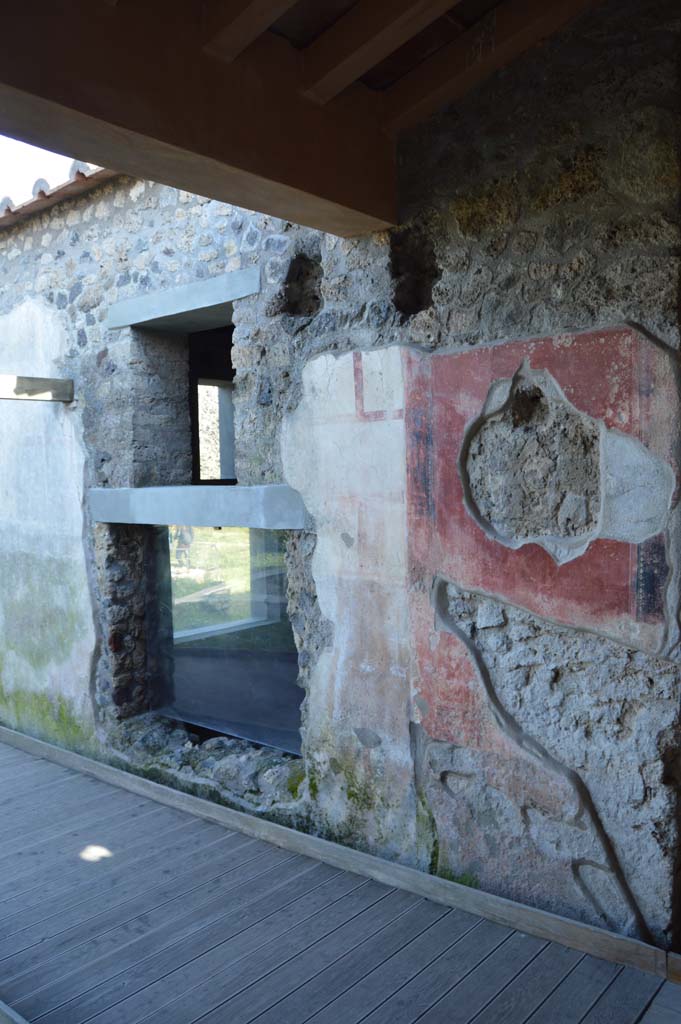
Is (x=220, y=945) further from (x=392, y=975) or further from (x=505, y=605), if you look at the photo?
(x=505, y=605)

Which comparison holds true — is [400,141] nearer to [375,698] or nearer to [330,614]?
[330,614]

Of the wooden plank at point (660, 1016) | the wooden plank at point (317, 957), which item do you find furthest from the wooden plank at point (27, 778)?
the wooden plank at point (660, 1016)

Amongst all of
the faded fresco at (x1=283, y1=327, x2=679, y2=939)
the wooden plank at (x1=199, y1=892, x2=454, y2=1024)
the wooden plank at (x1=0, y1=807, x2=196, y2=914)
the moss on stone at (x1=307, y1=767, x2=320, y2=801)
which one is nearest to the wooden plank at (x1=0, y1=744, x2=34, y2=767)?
the wooden plank at (x1=0, y1=807, x2=196, y2=914)

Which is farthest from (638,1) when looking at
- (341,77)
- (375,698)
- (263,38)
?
(375,698)

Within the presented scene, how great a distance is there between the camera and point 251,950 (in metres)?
2.59

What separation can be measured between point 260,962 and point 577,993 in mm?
957

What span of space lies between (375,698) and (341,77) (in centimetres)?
210

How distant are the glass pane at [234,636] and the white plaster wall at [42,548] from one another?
1.69 ft

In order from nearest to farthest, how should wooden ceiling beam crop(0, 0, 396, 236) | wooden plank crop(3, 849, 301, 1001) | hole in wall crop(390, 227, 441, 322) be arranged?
wooden ceiling beam crop(0, 0, 396, 236) < wooden plank crop(3, 849, 301, 1001) < hole in wall crop(390, 227, 441, 322)

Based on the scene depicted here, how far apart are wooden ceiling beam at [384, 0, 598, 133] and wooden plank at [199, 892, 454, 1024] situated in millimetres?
2707

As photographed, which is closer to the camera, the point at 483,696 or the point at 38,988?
the point at 38,988

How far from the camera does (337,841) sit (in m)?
3.18

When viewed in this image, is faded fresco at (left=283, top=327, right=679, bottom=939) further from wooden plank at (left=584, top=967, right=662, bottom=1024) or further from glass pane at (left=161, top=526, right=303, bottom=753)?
glass pane at (left=161, top=526, right=303, bottom=753)

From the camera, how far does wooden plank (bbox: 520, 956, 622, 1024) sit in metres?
2.18
